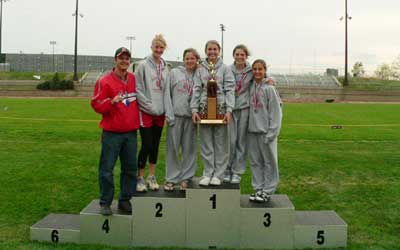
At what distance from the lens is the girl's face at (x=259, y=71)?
5.21m

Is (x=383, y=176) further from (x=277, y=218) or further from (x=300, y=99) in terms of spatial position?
(x=300, y=99)

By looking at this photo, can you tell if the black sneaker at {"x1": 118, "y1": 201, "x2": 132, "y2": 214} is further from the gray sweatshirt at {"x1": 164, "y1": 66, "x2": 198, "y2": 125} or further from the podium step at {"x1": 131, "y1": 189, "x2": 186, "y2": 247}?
the gray sweatshirt at {"x1": 164, "y1": 66, "x2": 198, "y2": 125}

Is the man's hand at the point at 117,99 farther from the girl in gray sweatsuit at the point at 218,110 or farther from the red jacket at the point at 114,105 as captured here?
the girl in gray sweatsuit at the point at 218,110

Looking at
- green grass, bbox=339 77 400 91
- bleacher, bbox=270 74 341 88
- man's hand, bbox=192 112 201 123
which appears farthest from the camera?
bleacher, bbox=270 74 341 88

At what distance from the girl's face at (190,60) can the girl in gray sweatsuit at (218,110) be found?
3.5 inches

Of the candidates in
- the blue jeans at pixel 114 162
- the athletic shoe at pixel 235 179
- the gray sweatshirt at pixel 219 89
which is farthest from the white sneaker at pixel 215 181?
the blue jeans at pixel 114 162

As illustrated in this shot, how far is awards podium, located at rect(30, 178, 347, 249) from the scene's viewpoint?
196 inches

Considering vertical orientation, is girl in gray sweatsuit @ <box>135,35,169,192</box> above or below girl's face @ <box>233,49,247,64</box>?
below

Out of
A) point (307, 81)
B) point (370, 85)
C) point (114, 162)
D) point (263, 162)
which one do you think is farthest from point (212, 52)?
point (307, 81)

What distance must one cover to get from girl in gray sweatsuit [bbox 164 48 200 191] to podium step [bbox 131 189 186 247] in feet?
1.43

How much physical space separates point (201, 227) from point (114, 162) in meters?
1.21

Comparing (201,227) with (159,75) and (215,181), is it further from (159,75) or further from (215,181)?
(159,75)

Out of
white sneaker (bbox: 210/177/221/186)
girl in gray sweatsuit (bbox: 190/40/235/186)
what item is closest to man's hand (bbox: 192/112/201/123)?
girl in gray sweatsuit (bbox: 190/40/235/186)

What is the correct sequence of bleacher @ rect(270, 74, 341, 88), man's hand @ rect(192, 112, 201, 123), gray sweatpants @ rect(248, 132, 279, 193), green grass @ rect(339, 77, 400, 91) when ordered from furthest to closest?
bleacher @ rect(270, 74, 341, 88), green grass @ rect(339, 77, 400, 91), gray sweatpants @ rect(248, 132, 279, 193), man's hand @ rect(192, 112, 201, 123)
